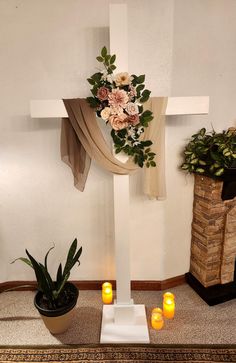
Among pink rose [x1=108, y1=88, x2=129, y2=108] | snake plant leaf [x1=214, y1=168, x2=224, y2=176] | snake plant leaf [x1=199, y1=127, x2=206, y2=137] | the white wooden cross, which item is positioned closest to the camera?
pink rose [x1=108, y1=88, x2=129, y2=108]

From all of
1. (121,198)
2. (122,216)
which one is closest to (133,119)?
(121,198)

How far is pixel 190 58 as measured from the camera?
70.4 inches

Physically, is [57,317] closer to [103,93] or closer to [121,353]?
[121,353]

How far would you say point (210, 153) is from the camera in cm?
173

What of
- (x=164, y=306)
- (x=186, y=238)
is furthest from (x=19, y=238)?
(x=186, y=238)

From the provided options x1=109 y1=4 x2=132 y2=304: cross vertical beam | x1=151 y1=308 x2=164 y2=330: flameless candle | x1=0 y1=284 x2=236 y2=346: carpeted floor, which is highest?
x1=109 y1=4 x2=132 y2=304: cross vertical beam

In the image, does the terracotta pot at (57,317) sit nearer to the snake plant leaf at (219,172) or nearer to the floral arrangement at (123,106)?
the floral arrangement at (123,106)

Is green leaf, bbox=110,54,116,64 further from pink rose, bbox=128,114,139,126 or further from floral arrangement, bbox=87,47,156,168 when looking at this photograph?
pink rose, bbox=128,114,139,126

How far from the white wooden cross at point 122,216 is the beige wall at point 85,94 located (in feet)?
1.14

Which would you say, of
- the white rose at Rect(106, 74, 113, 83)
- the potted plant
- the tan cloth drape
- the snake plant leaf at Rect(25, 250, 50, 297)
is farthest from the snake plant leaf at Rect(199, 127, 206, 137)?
the snake plant leaf at Rect(25, 250, 50, 297)

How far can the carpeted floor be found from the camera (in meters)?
1.62

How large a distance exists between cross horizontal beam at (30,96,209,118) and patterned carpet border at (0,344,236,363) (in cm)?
153

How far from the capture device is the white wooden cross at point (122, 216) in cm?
139

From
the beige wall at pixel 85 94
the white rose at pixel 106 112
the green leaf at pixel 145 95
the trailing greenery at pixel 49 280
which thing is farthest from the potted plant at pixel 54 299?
the green leaf at pixel 145 95
